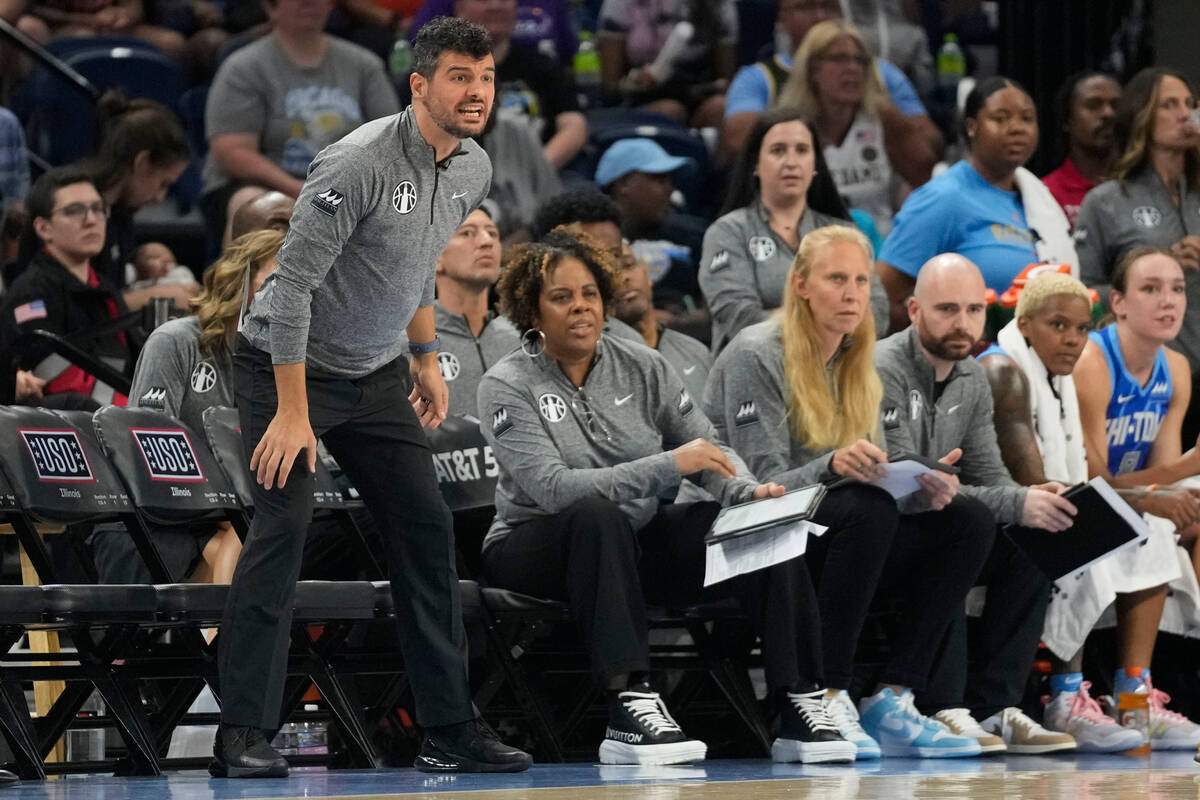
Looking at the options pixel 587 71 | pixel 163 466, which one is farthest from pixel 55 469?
pixel 587 71

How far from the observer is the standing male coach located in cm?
384

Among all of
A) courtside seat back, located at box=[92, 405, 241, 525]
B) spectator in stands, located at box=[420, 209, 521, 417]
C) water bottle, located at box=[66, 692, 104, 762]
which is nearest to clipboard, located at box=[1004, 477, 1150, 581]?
spectator in stands, located at box=[420, 209, 521, 417]

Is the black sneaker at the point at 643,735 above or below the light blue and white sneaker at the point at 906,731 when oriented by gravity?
above

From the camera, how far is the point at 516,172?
7629 millimetres

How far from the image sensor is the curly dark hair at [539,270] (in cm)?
499

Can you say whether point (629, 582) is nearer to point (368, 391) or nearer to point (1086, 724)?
point (368, 391)

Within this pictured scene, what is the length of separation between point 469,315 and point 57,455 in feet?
5.31

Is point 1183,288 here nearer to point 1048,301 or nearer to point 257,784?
point 1048,301

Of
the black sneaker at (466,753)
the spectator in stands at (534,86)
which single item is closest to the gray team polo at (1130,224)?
the spectator in stands at (534,86)

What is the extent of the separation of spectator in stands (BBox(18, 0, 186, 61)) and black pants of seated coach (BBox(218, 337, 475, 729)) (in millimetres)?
4958

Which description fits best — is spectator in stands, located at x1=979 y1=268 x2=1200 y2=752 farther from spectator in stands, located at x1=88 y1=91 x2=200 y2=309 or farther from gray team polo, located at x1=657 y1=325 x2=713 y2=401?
spectator in stands, located at x1=88 y1=91 x2=200 y2=309

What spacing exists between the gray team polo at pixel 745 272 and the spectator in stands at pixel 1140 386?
76 centimetres

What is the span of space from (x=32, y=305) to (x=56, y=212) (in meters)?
0.39

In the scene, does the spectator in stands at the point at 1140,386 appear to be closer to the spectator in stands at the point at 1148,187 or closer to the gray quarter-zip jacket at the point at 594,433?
the spectator in stands at the point at 1148,187
